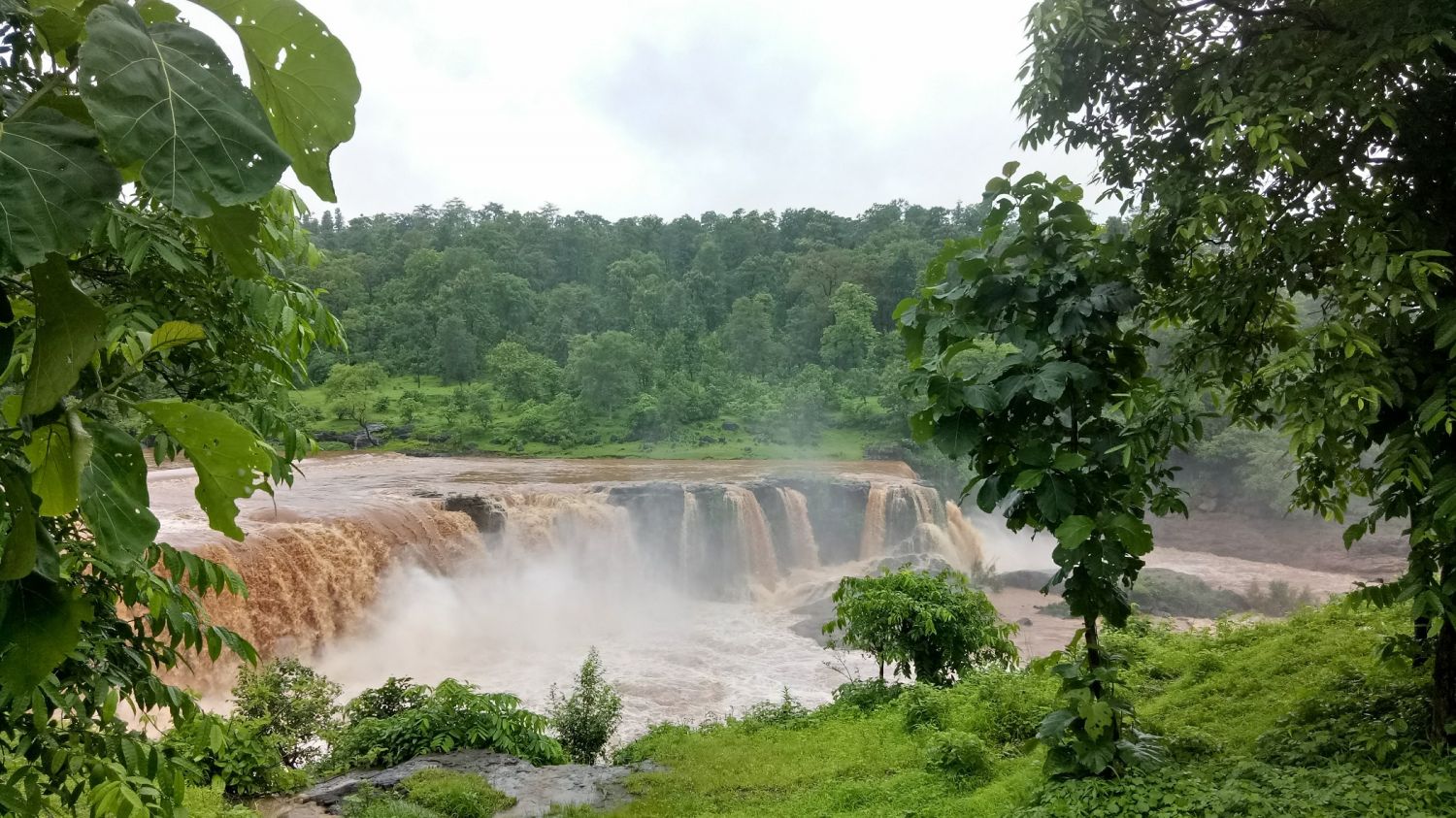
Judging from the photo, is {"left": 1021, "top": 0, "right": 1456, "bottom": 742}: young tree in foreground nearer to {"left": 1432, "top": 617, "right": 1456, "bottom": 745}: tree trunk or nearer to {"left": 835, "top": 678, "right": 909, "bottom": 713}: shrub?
{"left": 1432, "top": 617, "right": 1456, "bottom": 745}: tree trunk

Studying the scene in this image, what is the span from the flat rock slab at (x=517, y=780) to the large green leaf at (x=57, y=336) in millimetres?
5699

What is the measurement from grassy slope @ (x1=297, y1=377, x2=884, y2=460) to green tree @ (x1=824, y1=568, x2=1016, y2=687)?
616 inches

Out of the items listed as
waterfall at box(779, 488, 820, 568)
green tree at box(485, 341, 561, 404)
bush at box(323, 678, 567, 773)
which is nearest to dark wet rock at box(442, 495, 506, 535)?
waterfall at box(779, 488, 820, 568)

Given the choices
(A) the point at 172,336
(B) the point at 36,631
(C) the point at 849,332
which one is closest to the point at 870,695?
(A) the point at 172,336

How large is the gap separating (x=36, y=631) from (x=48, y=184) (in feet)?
0.88

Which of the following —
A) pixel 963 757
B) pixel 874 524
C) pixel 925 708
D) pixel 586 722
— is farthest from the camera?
A: pixel 874 524

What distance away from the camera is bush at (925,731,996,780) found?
4.44m

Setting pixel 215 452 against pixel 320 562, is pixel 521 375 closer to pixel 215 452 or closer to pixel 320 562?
pixel 320 562

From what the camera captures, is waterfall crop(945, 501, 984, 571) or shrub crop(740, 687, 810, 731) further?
waterfall crop(945, 501, 984, 571)

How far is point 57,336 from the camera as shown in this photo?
46cm

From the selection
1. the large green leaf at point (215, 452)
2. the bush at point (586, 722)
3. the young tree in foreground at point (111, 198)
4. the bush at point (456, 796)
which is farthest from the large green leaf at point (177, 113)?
the bush at point (586, 722)

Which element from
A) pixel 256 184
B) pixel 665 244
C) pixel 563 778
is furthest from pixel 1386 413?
pixel 665 244

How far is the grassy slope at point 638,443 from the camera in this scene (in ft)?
78.4

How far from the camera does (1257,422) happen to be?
11.0 ft
